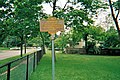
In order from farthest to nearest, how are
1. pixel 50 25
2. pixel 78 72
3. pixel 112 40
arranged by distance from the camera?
pixel 112 40 → pixel 78 72 → pixel 50 25

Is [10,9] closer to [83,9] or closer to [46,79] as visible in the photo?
[83,9]

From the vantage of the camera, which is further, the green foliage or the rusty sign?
the green foliage

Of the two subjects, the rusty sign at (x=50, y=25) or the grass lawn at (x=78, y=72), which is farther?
the grass lawn at (x=78, y=72)

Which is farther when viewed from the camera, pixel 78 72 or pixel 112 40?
pixel 112 40

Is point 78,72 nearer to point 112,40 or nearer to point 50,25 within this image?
point 50,25

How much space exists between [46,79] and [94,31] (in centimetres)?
2919

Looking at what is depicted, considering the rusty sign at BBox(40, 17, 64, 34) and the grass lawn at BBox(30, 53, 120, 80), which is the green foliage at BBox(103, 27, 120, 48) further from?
the rusty sign at BBox(40, 17, 64, 34)

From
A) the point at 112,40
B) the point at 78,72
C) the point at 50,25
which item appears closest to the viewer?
the point at 50,25

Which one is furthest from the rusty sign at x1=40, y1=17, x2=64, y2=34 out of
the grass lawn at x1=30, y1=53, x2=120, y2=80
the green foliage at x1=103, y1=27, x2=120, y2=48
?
the green foliage at x1=103, y1=27, x2=120, y2=48

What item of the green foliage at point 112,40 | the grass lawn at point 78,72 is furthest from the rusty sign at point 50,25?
the green foliage at point 112,40

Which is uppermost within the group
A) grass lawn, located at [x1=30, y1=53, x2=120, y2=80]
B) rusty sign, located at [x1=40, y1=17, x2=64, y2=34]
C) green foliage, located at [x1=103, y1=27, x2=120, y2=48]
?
green foliage, located at [x1=103, y1=27, x2=120, y2=48]

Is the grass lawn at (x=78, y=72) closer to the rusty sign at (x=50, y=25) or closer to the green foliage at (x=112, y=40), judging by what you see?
the rusty sign at (x=50, y=25)

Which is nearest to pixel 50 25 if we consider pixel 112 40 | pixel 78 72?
pixel 78 72

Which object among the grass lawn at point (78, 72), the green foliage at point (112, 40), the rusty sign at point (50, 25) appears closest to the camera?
the rusty sign at point (50, 25)
